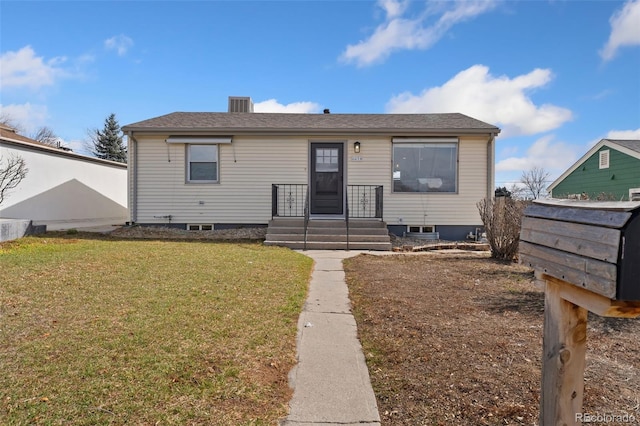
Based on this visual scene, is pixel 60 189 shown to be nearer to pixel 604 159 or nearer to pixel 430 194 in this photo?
pixel 430 194

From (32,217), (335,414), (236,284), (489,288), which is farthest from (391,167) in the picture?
(32,217)

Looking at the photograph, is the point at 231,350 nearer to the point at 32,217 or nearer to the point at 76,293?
the point at 76,293

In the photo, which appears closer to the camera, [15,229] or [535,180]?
[15,229]

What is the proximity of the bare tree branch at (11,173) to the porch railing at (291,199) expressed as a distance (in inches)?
300

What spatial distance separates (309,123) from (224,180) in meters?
3.18

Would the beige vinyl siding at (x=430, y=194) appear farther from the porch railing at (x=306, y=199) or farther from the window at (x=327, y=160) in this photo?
the window at (x=327, y=160)

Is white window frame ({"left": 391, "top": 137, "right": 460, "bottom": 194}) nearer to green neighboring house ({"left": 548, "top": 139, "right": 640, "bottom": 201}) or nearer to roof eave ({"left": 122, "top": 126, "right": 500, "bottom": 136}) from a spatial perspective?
roof eave ({"left": 122, "top": 126, "right": 500, "bottom": 136})

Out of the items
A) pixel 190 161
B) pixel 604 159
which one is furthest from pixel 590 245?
pixel 604 159

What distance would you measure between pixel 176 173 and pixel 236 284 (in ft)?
23.6

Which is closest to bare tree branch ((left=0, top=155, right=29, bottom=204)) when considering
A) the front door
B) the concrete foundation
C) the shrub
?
the concrete foundation

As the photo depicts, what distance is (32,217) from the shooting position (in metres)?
12.6

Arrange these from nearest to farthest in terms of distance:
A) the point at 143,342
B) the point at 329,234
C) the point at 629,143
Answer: the point at 143,342, the point at 329,234, the point at 629,143

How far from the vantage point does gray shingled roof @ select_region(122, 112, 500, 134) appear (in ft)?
34.5

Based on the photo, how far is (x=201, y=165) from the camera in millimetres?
11008
